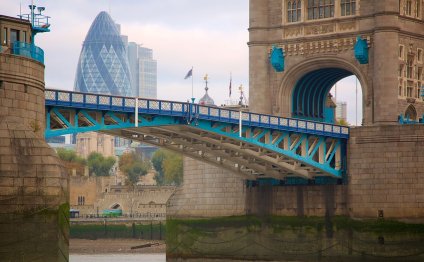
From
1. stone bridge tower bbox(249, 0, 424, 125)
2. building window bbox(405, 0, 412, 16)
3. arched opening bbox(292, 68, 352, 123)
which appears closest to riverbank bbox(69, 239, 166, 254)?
arched opening bbox(292, 68, 352, 123)

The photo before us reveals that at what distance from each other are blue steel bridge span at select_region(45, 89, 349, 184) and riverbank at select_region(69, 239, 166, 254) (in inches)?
1231

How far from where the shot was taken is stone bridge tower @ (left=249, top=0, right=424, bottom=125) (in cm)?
10106

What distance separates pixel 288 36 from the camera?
106 meters

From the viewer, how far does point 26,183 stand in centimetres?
6200

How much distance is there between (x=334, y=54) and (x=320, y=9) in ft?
14.1

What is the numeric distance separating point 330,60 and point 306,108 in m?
6.16

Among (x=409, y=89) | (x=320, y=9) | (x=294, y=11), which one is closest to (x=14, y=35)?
(x=320, y=9)

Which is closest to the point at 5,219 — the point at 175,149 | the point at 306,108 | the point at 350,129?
the point at 175,149

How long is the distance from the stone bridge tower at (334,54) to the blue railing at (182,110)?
17.7 feet

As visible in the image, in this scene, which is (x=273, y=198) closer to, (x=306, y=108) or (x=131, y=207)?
(x=306, y=108)

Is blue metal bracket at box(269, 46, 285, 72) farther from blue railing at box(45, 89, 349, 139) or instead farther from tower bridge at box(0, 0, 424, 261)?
blue railing at box(45, 89, 349, 139)

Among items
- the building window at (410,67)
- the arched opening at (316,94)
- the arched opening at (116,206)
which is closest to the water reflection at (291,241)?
the arched opening at (316,94)

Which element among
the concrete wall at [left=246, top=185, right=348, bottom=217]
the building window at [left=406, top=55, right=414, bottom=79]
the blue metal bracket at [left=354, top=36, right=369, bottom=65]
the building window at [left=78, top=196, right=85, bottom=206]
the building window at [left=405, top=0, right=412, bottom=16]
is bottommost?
the building window at [left=78, top=196, right=85, bottom=206]

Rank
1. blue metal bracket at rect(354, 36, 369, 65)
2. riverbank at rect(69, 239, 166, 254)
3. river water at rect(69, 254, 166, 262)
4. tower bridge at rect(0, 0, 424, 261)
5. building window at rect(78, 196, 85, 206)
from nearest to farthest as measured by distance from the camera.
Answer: tower bridge at rect(0, 0, 424, 261) → blue metal bracket at rect(354, 36, 369, 65) → river water at rect(69, 254, 166, 262) → riverbank at rect(69, 239, 166, 254) → building window at rect(78, 196, 85, 206)
